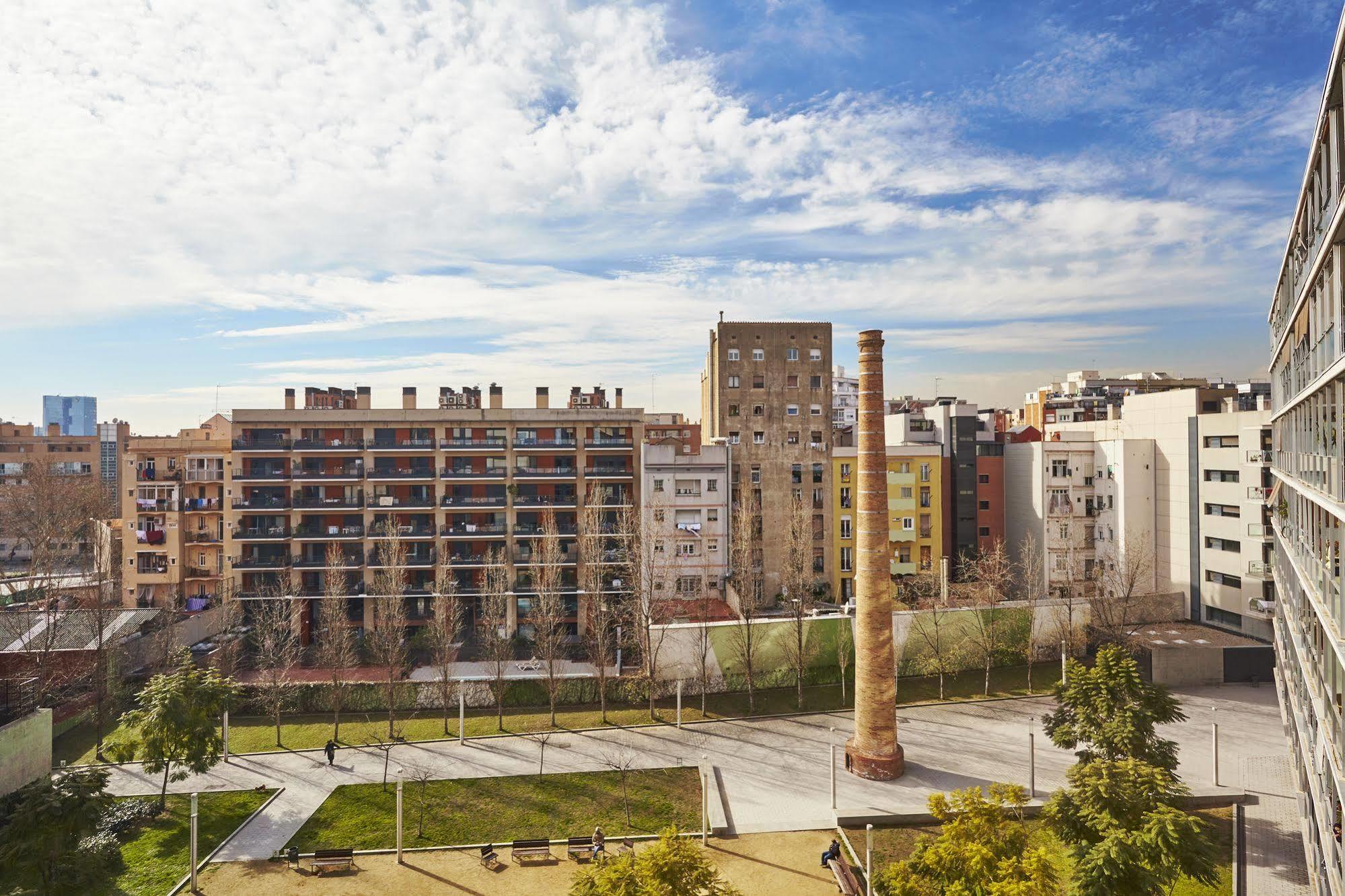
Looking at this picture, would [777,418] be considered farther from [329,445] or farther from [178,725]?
[178,725]

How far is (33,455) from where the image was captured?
81.5 m

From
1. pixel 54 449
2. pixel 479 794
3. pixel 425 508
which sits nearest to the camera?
pixel 479 794

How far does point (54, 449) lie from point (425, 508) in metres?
64.7

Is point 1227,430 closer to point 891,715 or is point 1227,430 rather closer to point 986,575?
point 986,575

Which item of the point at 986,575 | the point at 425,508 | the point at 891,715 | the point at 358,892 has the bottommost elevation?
the point at 358,892

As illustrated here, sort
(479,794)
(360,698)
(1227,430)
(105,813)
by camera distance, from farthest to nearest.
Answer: (1227,430) < (360,698) < (479,794) < (105,813)

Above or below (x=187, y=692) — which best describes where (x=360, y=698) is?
below

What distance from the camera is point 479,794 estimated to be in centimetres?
2608

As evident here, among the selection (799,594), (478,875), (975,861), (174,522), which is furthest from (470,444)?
(975,861)

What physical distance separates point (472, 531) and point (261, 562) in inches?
508

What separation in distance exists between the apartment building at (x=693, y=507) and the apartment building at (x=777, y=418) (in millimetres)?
2562

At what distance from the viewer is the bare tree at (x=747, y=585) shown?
36000 millimetres

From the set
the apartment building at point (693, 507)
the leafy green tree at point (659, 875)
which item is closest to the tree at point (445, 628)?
the apartment building at point (693, 507)

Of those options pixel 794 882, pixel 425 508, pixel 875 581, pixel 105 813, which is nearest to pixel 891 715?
pixel 875 581
